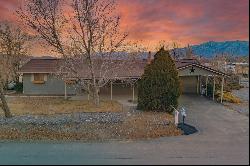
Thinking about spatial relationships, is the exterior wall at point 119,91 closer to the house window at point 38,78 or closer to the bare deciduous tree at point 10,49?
the house window at point 38,78

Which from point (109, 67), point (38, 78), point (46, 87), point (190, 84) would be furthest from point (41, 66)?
point (190, 84)

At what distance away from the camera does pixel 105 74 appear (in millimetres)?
26891

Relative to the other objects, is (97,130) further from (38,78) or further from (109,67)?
(38,78)

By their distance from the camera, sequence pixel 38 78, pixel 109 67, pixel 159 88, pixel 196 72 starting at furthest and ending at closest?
1. pixel 38 78
2. pixel 196 72
3. pixel 109 67
4. pixel 159 88

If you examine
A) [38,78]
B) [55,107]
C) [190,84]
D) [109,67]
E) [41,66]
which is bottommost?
[55,107]

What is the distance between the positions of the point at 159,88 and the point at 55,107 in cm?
726

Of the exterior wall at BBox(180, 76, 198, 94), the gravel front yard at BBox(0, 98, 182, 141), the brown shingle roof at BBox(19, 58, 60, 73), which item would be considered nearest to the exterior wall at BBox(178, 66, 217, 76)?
the exterior wall at BBox(180, 76, 198, 94)

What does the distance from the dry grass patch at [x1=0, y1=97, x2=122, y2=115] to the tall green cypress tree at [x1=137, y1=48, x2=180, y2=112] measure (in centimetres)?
200

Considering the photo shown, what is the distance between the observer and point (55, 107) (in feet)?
78.9

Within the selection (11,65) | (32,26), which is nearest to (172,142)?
(32,26)

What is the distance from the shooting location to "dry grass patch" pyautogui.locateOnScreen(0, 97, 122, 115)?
22.2 meters

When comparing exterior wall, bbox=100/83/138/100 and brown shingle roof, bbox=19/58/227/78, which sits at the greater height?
brown shingle roof, bbox=19/58/227/78

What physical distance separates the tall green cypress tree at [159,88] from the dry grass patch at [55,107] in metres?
2.00

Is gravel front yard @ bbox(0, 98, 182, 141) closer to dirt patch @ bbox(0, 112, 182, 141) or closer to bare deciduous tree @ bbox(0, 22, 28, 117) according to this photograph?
dirt patch @ bbox(0, 112, 182, 141)
